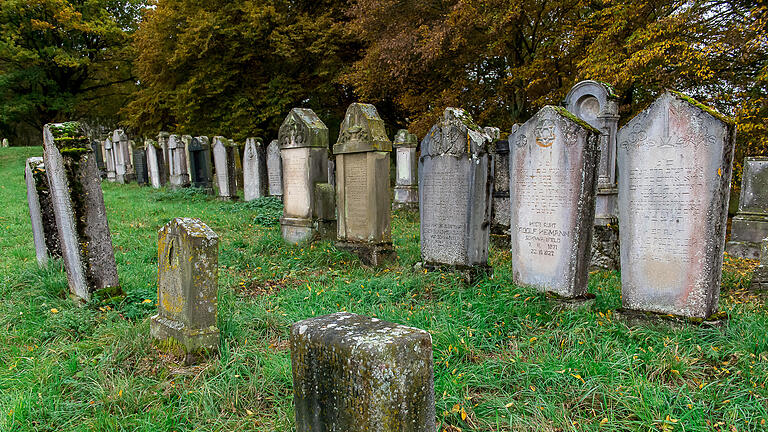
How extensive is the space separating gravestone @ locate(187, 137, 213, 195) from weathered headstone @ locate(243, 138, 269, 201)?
87.6 inches

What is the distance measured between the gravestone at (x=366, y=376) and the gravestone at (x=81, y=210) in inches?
141

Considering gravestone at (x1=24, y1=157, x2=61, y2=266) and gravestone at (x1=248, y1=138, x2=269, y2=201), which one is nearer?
gravestone at (x1=24, y1=157, x2=61, y2=266)

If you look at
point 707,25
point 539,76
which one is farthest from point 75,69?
point 707,25

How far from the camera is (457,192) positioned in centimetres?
569

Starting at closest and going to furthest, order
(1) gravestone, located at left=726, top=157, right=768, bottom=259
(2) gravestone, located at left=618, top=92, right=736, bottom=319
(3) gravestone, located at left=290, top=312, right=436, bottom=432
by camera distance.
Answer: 1. (3) gravestone, located at left=290, top=312, right=436, bottom=432
2. (2) gravestone, located at left=618, top=92, right=736, bottom=319
3. (1) gravestone, located at left=726, top=157, right=768, bottom=259

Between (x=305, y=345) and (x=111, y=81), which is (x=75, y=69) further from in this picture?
(x=305, y=345)

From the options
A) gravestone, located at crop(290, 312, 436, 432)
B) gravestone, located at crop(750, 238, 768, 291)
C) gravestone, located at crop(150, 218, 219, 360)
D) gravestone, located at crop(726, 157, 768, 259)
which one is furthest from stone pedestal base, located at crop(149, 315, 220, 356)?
gravestone, located at crop(726, 157, 768, 259)

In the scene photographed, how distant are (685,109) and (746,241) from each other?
5.51m

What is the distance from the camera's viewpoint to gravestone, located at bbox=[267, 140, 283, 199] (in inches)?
513

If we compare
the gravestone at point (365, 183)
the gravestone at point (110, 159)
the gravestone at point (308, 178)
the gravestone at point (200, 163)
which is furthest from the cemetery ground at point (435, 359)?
the gravestone at point (110, 159)

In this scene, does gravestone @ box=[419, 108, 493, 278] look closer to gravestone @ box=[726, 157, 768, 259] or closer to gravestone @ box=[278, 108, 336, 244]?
gravestone @ box=[278, 108, 336, 244]

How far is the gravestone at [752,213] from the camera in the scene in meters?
7.66

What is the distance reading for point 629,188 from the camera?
4281 millimetres

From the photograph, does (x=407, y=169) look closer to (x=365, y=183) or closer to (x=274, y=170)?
(x=274, y=170)
